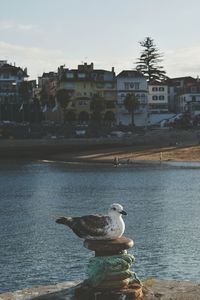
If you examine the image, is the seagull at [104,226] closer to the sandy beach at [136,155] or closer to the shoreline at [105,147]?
the sandy beach at [136,155]

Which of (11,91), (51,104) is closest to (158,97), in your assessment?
(51,104)

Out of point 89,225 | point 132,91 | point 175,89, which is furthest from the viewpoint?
point 175,89

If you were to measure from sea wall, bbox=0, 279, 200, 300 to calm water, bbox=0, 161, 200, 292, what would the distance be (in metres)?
7.10

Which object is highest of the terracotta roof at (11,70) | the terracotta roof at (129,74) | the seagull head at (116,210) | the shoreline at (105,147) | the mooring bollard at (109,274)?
the terracotta roof at (11,70)

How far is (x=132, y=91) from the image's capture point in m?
120

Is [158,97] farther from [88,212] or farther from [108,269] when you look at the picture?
[108,269]

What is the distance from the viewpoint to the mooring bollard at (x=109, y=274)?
10195mm

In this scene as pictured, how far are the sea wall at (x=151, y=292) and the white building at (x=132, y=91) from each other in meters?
108

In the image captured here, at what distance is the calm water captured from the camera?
20406 millimetres

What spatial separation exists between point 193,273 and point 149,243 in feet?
A: 18.4

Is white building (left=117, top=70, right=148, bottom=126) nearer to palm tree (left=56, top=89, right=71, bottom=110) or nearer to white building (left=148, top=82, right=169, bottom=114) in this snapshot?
white building (left=148, top=82, right=169, bottom=114)

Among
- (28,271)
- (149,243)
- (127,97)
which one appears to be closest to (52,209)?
(149,243)

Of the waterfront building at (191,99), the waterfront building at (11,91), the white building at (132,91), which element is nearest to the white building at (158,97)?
the waterfront building at (191,99)

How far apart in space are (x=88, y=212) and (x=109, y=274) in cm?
2477
